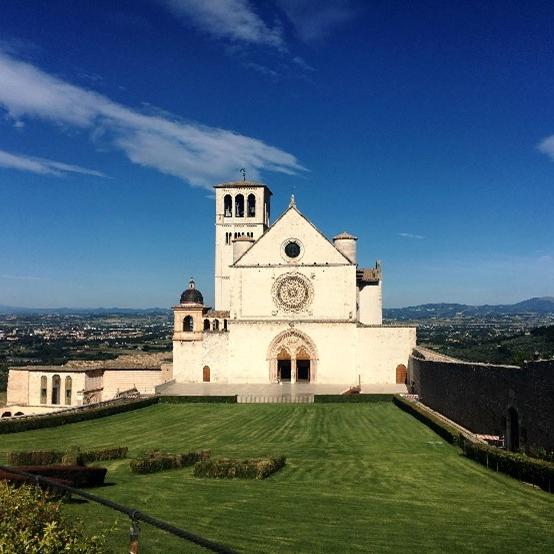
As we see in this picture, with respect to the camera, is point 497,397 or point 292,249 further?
point 292,249

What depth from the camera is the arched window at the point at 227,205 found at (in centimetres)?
6356

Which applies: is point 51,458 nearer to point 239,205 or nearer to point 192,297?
point 192,297

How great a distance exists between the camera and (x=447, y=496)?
1587 centimetres

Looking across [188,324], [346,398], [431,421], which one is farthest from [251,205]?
[431,421]

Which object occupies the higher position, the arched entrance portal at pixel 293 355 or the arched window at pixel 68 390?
the arched entrance portal at pixel 293 355

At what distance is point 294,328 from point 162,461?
32325 mm

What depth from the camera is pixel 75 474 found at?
14.9m

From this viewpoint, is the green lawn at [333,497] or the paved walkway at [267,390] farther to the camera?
the paved walkway at [267,390]

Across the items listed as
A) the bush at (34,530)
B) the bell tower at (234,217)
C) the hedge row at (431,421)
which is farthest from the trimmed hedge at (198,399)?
the bush at (34,530)

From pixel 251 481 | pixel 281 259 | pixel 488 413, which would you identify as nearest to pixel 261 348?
pixel 281 259

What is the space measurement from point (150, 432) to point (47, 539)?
25910 mm

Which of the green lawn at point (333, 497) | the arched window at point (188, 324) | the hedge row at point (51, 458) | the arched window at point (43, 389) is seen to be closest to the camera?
the green lawn at point (333, 497)

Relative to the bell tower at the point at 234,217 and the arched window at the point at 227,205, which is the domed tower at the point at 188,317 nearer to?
the bell tower at the point at 234,217

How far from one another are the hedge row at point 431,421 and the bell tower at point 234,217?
2573 cm
